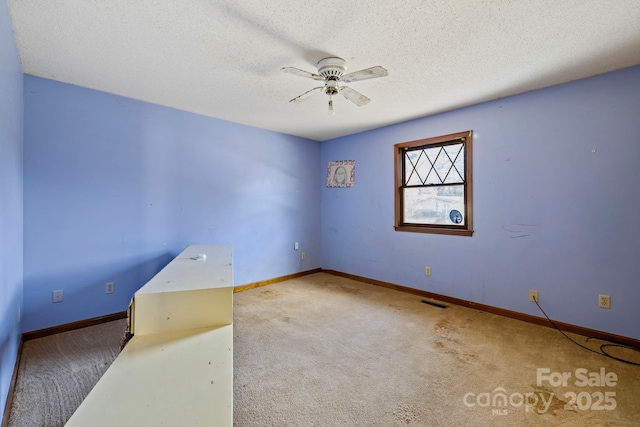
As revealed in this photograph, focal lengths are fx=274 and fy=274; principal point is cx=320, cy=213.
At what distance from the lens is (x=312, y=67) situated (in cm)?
232

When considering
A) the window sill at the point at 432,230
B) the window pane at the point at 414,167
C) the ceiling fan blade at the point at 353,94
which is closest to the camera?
the ceiling fan blade at the point at 353,94

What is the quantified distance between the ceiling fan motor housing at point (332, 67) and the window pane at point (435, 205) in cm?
212

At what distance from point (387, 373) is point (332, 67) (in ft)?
7.63

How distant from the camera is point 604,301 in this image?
7.96 ft

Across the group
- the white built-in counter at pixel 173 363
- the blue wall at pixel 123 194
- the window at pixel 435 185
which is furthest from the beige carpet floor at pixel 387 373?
the window at pixel 435 185

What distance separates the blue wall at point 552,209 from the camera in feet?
7.70

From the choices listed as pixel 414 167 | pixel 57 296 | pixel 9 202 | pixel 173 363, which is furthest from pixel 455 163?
pixel 57 296

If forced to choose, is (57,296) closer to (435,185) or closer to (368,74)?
(368,74)

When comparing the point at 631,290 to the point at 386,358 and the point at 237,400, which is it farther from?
the point at 237,400

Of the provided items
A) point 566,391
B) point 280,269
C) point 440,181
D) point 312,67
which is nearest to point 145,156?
point 312,67

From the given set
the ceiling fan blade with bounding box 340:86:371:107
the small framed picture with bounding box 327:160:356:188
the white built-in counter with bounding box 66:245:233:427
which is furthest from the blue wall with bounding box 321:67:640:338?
the white built-in counter with bounding box 66:245:233:427

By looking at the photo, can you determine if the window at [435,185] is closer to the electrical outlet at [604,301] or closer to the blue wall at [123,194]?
the electrical outlet at [604,301]

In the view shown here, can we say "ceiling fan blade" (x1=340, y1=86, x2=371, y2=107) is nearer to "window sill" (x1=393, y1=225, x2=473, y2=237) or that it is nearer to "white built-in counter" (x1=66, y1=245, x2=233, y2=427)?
"white built-in counter" (x1=66, y1=245, x2=233, y2=427)

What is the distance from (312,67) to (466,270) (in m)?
2.80
